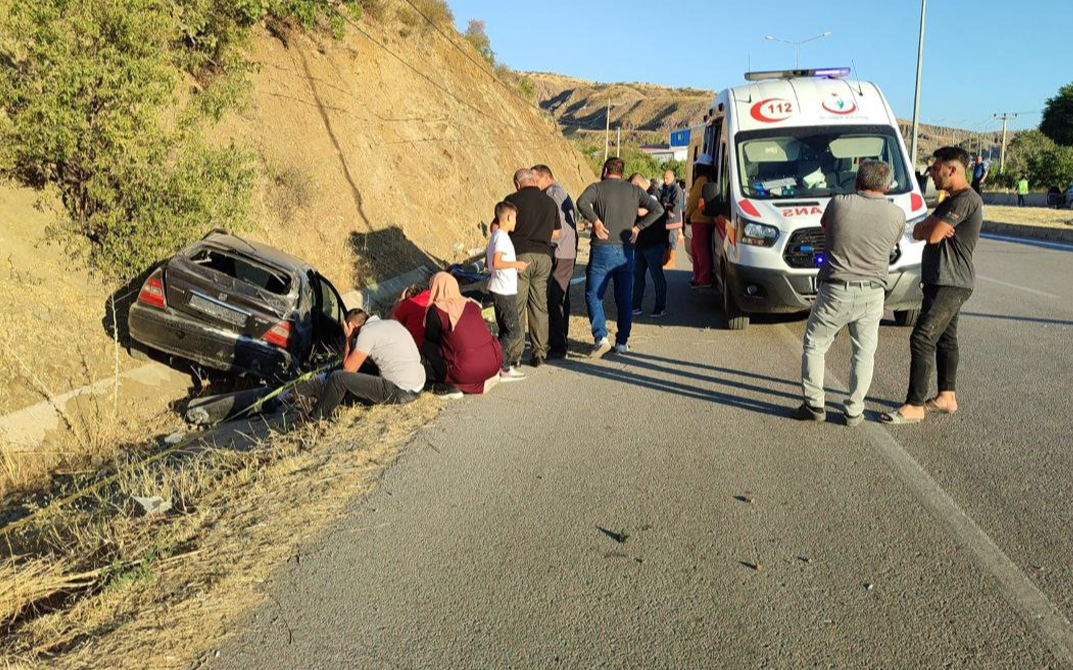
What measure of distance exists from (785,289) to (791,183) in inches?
59.1

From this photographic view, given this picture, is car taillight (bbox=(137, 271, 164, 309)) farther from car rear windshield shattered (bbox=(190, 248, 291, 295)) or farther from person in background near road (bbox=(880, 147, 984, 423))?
person in background near road (bbox=(880, 147, 984, 423))

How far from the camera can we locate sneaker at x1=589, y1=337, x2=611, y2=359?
8.89 meters

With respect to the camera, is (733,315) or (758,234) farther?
(733,315)

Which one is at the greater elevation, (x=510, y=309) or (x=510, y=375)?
(x=510, y=309)

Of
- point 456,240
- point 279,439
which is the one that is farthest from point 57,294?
point 456,240

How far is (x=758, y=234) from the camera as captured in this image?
9.48 meters

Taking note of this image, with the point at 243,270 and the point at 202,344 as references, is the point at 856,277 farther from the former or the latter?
the point at 243,270

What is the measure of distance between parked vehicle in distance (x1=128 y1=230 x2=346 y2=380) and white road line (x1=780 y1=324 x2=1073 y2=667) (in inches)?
245

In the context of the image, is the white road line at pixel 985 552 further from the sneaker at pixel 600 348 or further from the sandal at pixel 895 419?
the sneaker at pixel 600 348

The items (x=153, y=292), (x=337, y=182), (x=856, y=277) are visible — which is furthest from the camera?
(x=337, y=182)

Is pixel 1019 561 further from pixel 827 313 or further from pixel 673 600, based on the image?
pixel 827 313

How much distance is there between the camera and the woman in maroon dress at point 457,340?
7.19m

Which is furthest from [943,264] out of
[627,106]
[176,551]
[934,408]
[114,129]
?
[627,106]

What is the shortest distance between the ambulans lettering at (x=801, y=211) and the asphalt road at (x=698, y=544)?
2748 mm
